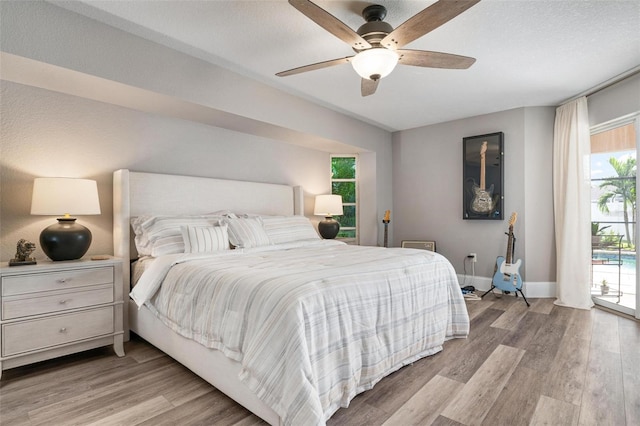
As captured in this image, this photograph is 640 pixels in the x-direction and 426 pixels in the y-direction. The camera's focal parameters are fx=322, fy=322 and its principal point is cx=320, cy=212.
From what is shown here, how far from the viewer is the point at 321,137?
4047 millimetres

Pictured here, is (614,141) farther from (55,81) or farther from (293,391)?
(55,81)

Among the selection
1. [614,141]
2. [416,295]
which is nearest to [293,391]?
[416,295]

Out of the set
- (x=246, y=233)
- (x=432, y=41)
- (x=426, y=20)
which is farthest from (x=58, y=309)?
(x=432, y=41)

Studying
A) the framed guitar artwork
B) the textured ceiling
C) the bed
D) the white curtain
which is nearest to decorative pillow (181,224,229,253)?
the bed

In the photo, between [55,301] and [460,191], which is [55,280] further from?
[460,191]

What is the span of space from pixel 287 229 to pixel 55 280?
1.99 metres

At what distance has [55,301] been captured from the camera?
7.20 ft

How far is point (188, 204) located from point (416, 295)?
92.3 inches

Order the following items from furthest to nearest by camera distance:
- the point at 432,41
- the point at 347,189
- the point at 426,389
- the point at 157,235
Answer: the point at 347,189 → the point at 157,235 → the point at 432,41 → the point at 426,389

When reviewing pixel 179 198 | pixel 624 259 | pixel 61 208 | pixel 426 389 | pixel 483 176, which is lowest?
pixel 426 389

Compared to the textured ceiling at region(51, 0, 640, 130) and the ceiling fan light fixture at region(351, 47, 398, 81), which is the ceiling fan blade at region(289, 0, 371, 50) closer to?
the ceiling fan light fixture at region(351, 47, 398, 81)

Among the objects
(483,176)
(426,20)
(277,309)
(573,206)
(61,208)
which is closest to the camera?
(277,309)

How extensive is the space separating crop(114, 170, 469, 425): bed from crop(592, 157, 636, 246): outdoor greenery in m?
2.28

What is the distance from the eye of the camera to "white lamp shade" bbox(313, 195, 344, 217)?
4441mm
